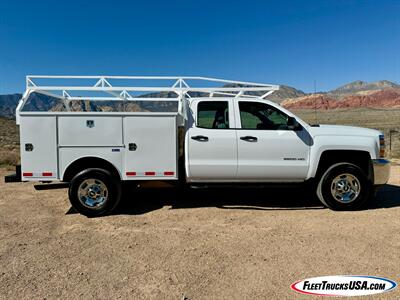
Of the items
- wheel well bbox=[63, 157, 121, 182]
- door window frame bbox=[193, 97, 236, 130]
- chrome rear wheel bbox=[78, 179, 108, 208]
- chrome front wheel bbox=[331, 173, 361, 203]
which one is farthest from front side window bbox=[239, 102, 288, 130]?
chrome rear wheel bbox=[78, 179, 108, 208]

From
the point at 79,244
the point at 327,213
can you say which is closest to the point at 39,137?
the point at 79,244

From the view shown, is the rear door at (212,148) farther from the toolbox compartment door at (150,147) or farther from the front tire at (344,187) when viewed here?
the front tire at (344,187)

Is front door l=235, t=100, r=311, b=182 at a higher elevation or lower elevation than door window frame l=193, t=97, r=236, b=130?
lower

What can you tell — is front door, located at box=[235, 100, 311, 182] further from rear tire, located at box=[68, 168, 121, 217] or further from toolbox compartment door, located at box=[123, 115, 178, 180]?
rear tire, located at box=[68, 168, 121, 217]

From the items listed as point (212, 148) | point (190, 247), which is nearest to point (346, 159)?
point (212, 148)

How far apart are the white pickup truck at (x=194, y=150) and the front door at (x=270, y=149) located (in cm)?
2

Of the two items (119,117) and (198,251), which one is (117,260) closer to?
(198,251)

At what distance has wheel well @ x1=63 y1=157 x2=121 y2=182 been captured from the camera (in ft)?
16.7

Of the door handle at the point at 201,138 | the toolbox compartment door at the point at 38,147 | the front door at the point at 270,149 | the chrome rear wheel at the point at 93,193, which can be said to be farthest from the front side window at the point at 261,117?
the toolbox compartment door at the point at 38,147

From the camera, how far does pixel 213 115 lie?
211 inches

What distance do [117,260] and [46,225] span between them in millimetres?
1847

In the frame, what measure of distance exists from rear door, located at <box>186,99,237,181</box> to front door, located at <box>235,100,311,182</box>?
0.15 metres

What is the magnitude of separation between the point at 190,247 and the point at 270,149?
222cm

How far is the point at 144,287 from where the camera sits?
9.91 ft
